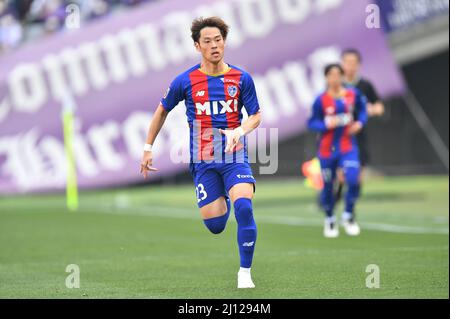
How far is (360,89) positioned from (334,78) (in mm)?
1990

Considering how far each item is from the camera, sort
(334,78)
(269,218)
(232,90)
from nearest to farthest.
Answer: (232,90) < (334,78) < (269,218)

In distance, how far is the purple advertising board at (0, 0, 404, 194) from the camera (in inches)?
1102

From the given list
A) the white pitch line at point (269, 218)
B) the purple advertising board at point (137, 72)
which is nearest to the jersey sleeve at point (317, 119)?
the white pitch line at point (269, 218)

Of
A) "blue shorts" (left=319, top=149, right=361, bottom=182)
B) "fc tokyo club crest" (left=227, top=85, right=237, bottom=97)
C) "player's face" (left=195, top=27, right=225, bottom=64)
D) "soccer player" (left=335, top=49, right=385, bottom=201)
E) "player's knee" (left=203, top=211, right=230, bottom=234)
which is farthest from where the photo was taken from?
"soccer player" (left=335, top=49, right=385, bottom=201)

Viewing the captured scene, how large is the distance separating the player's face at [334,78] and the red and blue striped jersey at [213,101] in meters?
5.62

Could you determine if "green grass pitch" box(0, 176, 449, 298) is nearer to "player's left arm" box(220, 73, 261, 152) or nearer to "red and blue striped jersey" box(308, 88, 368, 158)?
"red and blue striped jersey" box(308, 88, 368, 158)

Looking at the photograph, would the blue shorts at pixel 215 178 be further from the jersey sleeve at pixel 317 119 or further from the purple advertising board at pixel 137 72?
the purple advertising board at pixel 137 72

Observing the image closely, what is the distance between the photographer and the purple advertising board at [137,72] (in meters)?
28.0

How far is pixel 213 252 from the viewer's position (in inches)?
503

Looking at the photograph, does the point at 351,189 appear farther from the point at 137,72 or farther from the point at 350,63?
the point at 137,72

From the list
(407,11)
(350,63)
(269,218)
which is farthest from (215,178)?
(407,11)

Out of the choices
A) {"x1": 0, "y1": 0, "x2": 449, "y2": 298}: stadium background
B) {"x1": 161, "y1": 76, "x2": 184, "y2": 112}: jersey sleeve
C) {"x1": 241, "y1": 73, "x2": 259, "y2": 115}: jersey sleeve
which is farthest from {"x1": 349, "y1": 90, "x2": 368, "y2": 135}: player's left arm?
{"x1": 161, "y1": 76, "x2": 184, "y2": 112}: jersey sleeve

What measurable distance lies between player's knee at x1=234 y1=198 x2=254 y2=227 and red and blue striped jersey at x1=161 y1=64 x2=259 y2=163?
19.5 inches
